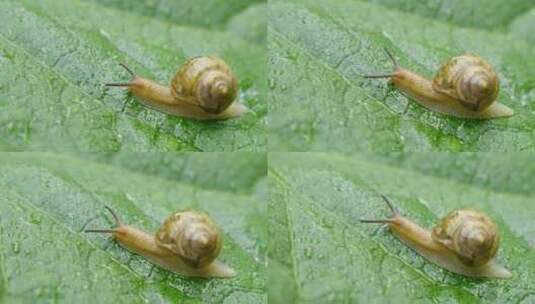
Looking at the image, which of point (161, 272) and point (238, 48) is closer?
point (161, 272)

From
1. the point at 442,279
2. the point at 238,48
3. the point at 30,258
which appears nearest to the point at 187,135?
the point at 238,48

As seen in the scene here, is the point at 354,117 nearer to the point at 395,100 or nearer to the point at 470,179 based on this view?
the point at 395,100

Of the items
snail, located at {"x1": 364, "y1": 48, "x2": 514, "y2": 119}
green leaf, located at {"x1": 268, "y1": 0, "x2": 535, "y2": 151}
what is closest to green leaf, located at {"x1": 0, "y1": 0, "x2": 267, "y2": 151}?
green leaf, located at {"x1": 268, "y1": 0, "x2": 535, "y2": 151}

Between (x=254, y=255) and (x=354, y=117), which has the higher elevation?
(x=354, y=117)

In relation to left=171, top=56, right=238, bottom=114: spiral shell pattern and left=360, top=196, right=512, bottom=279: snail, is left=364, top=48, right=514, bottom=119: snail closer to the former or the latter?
left=360, top=196, right=512, bottom=279: snail

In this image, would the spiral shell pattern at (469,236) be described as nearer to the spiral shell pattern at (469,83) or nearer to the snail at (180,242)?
the spiral shell pattern at (469,83)

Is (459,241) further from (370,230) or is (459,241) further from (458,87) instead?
(458,87)

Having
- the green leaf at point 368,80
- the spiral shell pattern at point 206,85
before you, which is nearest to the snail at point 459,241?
the green leaf at point 368,80
